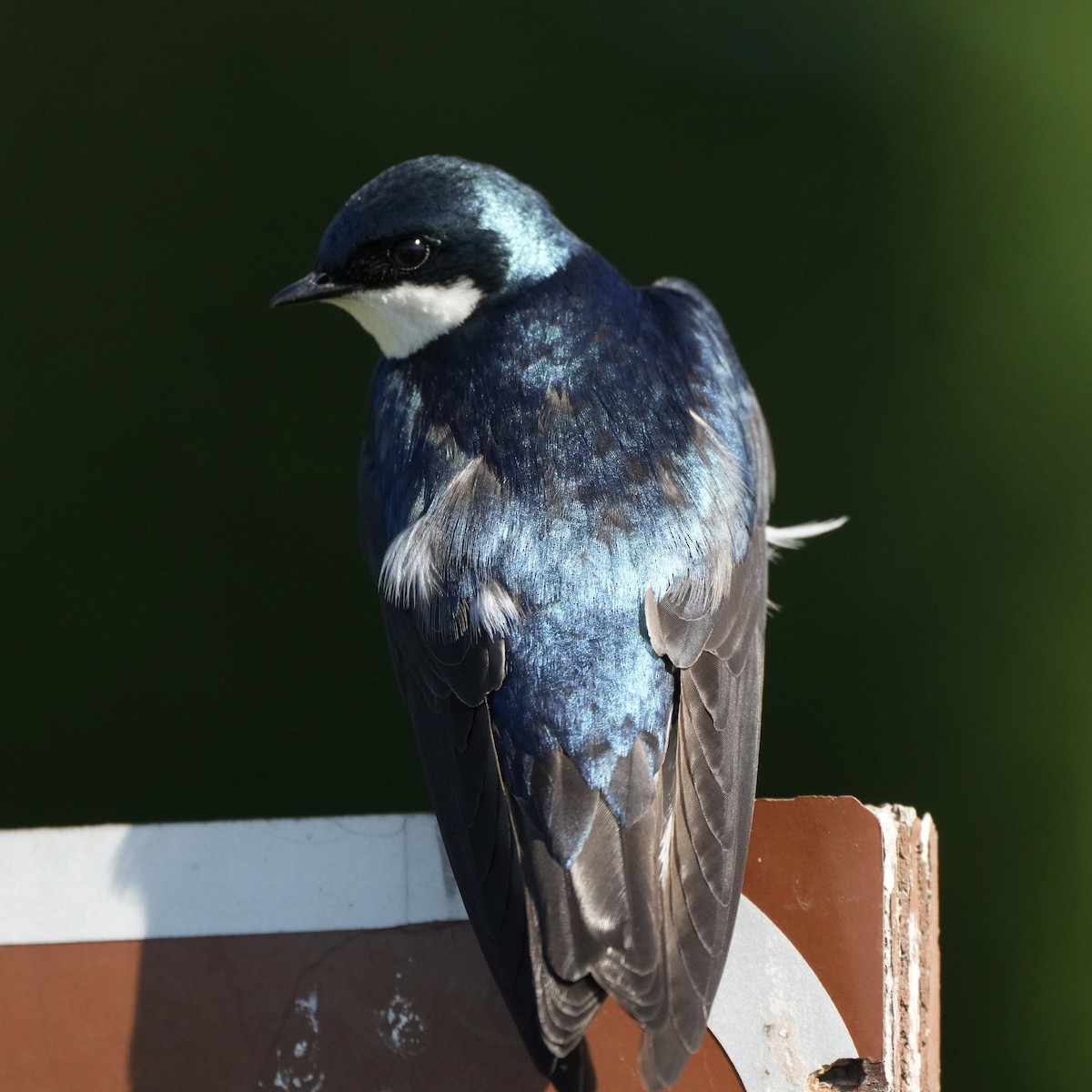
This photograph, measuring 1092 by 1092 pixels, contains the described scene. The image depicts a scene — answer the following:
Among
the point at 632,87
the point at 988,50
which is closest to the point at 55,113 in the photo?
the point at 632,87

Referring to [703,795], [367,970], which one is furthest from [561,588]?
[367,970]

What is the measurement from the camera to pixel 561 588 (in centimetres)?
129

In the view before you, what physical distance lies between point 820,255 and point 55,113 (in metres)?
1.31

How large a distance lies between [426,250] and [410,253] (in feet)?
0.05

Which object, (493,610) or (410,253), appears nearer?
(493,610)

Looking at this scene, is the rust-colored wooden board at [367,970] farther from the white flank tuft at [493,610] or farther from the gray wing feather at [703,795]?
the white flank tuft at [493,610]

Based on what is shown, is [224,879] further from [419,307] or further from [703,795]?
[419,307]

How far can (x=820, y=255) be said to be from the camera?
8.07 ft

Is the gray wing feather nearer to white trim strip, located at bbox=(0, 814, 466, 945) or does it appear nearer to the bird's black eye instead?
white trim strip, located at bbox=(0, 814, 466, 945)

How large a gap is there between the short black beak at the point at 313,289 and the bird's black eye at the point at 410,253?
0.06 m

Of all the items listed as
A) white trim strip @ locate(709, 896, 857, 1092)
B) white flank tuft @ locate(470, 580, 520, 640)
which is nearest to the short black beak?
white flank tuft @ locate(470, 580, 520, 640)

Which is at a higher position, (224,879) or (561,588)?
(561,588)

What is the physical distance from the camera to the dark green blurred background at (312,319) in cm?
231

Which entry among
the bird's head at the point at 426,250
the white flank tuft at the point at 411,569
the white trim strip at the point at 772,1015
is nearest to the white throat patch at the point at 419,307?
the bird's head at the point at 426,250
